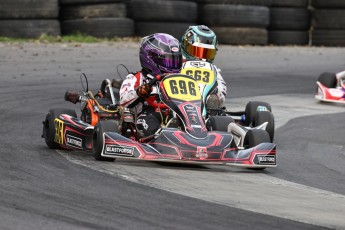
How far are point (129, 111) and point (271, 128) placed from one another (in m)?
1.37

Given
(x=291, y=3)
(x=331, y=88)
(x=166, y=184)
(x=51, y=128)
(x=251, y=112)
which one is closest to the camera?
(x=166, y=184)

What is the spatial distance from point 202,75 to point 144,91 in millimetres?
1023

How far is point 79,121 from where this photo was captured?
8.02 meters

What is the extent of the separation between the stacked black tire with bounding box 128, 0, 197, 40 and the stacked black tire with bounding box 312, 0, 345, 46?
151 inches

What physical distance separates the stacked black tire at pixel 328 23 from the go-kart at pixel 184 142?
1289 centimetres

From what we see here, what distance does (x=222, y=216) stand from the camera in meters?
5.18

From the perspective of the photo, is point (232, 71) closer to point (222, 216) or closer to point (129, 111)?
point (129, 111)

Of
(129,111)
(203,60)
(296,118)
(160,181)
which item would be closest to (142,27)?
(296,118)

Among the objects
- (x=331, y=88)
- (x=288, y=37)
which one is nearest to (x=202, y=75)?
(x=331, y=88)

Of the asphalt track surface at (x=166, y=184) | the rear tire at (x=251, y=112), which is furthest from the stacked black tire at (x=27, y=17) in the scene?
the rear tire at (x=251, y=112)

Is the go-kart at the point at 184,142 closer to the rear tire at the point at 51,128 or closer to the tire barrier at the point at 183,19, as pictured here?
the rear tire at the point at 51,128

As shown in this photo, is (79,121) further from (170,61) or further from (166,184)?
(166,184)

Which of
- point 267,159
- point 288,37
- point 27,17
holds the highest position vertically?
point 267,159

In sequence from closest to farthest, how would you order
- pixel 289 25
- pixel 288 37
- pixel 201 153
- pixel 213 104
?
pixel 201 153 < pixel 213 104 < pixel 289 25 < pixel 288 37
